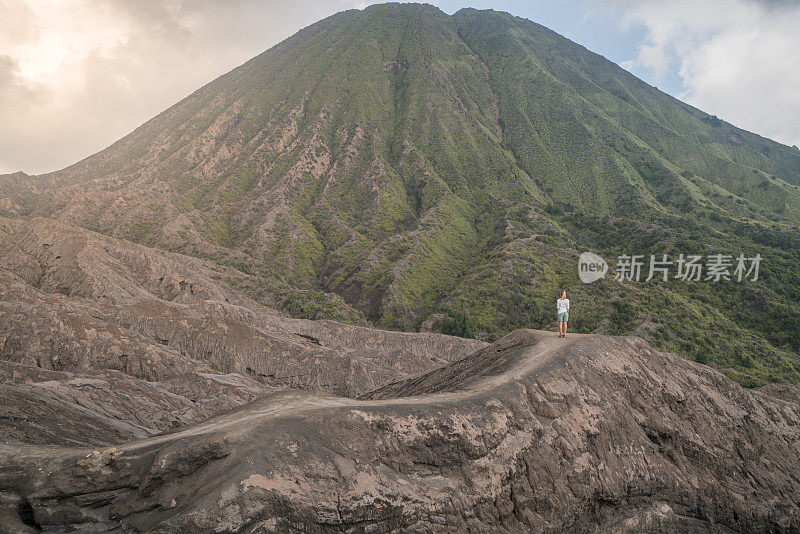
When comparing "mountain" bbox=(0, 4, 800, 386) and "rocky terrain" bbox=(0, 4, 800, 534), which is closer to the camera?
"rocky terrain" bbox=(0, 4, 800, 534)

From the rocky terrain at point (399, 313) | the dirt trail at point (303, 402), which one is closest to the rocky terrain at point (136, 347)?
the rocky terrain at point (399, 313)

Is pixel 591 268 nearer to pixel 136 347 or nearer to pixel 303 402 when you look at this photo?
pixel 136 347

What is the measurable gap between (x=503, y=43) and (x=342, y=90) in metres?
88.8

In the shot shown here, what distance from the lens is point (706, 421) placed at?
14.5 meters

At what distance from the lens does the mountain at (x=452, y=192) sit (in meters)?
67.8

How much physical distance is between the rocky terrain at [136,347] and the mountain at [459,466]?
8674 millimetres

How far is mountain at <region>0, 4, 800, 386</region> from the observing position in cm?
6781

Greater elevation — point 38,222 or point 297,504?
point 38,222

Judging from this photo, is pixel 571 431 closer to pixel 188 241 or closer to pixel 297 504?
pixel 297 504

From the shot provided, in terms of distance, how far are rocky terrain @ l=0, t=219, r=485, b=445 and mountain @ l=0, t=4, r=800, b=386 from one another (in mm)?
16470

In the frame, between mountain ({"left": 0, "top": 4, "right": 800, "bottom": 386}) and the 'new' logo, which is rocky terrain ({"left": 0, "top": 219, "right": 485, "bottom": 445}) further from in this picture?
the 'new' logo

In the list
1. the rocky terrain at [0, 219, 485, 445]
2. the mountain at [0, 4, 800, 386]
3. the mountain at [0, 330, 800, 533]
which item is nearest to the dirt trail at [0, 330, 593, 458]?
the mountain at [0, 330, 800, 533]

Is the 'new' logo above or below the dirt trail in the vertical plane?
below

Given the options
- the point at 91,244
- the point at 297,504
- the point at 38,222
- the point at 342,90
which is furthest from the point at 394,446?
the point at 342,90
